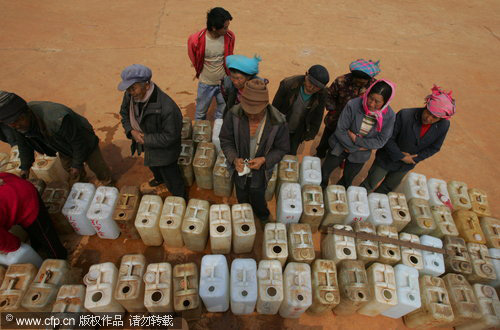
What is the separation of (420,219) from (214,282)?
2554 millimetres

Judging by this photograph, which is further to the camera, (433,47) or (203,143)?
(433,47)

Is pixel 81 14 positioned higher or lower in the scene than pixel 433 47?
lower

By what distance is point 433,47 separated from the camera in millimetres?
7996

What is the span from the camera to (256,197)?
3.28 metres

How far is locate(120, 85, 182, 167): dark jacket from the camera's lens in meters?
2.66

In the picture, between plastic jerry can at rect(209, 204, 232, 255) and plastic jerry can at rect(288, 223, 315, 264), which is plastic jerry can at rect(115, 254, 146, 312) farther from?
plastic jerry can at rect(288, 223, 315, 264)

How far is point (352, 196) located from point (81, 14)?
9.36 meters

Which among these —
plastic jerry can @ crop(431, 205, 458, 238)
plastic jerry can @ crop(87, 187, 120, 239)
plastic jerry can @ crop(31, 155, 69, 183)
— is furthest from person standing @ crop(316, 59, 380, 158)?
plastic jerry can @ crop(31, 155, 69, 183)

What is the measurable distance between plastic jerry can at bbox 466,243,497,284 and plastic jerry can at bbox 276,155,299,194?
→ 84.8 inches

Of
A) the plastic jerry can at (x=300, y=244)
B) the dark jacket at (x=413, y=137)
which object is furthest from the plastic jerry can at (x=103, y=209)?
the dark jacket at (x=413, y=137)

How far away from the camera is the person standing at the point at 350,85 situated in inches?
123

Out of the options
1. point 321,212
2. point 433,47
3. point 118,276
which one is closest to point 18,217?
point 118,276

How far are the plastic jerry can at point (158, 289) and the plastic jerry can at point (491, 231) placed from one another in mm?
3756

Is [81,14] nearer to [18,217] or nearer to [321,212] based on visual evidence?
[18,217]
